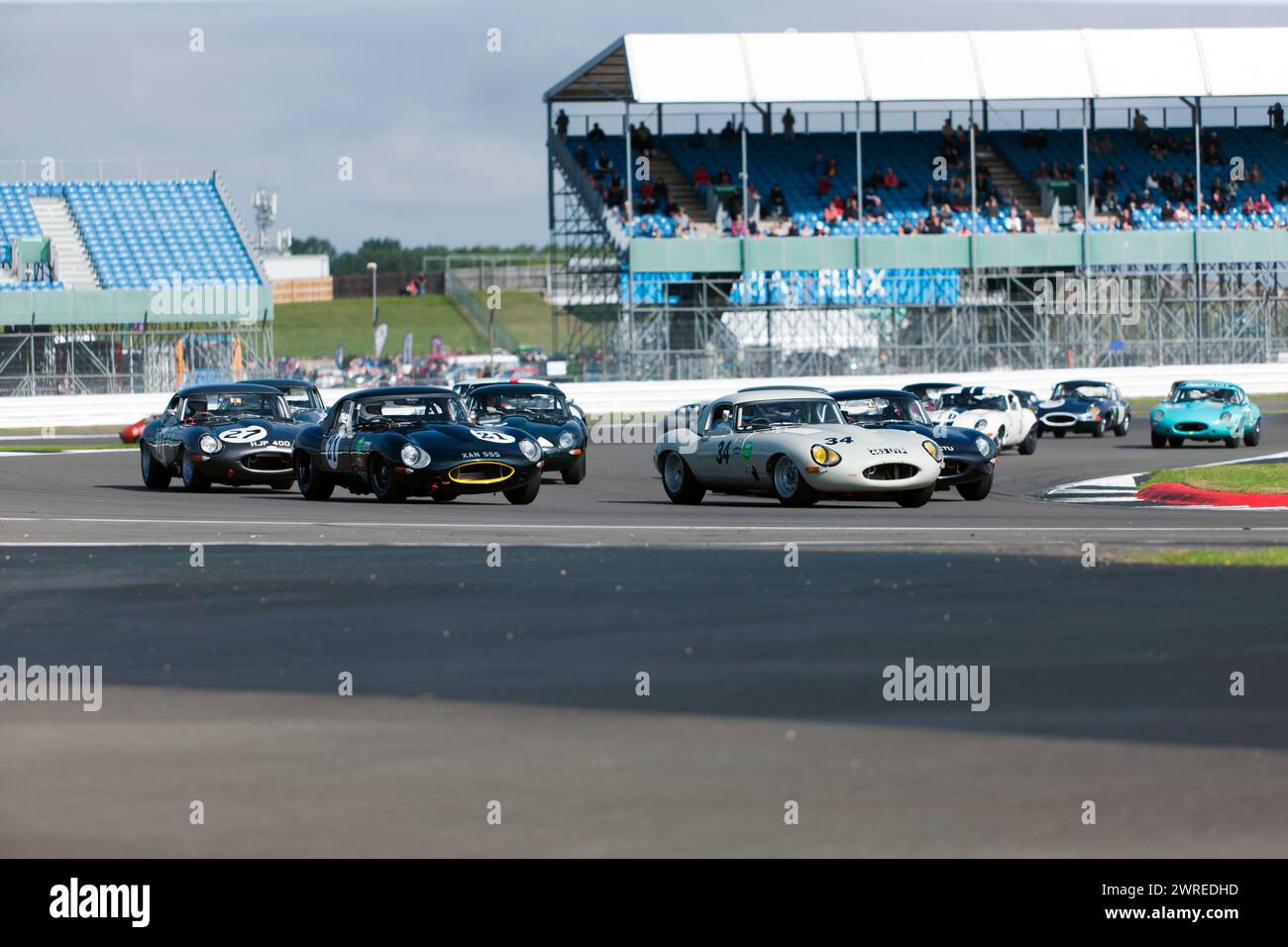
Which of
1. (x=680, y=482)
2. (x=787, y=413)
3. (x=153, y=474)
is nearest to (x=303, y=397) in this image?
(x=153, y=474)

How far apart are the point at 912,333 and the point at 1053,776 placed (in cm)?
4338

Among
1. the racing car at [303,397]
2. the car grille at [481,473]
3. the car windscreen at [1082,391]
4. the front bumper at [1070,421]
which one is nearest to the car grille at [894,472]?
the car grille at [481,473]

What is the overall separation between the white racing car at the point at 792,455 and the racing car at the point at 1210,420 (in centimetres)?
1302

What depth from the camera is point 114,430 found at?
143ft

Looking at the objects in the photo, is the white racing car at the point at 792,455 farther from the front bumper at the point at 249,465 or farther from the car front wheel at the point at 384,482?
the front bumper at the point at 249,465

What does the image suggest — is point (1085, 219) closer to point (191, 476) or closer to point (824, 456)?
point (191, 476)

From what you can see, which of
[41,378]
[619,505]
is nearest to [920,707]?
[619,505]

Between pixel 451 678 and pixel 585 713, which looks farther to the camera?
pixel 451 678

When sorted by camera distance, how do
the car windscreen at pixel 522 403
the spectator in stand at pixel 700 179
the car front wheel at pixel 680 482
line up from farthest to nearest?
the spectator in stand at pixel 700 179, the car windscreen at pixel 522 403, the car front wheel at pixel 680 482

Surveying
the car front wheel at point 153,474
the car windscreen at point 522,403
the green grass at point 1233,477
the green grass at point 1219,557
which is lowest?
the green grass at point 1219,557

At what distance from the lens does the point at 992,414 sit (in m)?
29.5

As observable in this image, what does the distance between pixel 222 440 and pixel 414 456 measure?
3.76 metres

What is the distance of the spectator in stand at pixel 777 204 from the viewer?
5381cm
